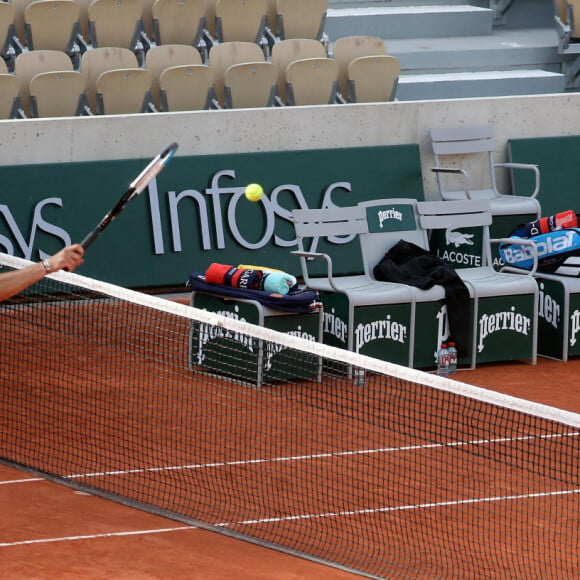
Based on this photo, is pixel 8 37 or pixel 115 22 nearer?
pixel 8 37

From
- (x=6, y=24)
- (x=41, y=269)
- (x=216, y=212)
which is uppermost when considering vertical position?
(x=6, y=24)

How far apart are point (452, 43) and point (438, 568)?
11.0 metres

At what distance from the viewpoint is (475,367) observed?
10.2 meters

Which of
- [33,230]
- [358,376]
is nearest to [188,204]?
[33,230]

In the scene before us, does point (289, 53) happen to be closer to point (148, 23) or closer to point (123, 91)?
point (148, 23)

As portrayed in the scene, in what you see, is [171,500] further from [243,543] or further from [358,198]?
[358,198]

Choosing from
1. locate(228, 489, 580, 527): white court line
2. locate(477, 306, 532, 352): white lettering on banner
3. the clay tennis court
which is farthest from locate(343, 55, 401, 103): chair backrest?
locate(228, 489, 580, 527): white court line

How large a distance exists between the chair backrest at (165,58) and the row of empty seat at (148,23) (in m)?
0.68

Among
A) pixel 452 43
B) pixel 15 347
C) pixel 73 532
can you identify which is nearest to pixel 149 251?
pixel 15 347

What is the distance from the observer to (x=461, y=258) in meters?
11.5

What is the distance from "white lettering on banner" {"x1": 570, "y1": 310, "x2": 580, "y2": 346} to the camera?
33.8 ft

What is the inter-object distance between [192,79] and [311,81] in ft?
4.28

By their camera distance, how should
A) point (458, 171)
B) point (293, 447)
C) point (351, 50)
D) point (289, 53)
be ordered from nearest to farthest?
point (293, 447) < point (458, 171) < point (289, 53) < point (351, 50)

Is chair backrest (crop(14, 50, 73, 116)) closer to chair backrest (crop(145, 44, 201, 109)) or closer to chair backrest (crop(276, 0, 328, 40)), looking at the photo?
chair backrest (crop(145, 44, 201, 109))
